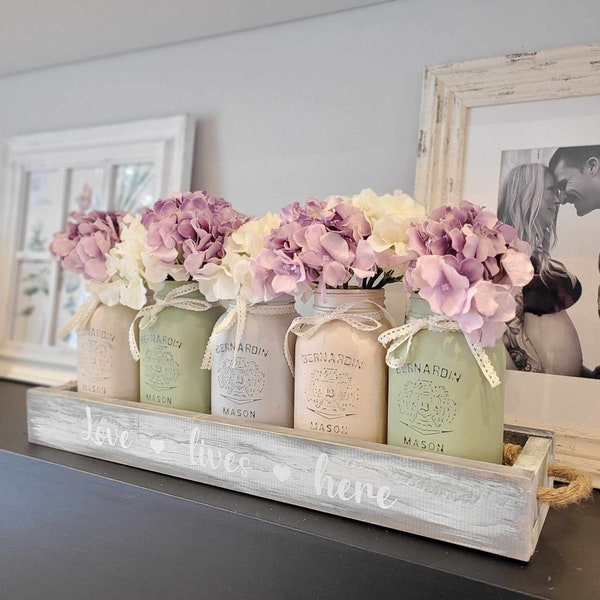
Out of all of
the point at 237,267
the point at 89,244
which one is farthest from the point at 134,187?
the point at 237,267

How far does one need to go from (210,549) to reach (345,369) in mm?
250

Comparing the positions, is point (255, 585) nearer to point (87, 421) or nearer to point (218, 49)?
point (87, 421)

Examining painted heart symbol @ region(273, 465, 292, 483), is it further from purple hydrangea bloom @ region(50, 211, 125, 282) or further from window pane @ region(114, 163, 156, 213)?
window pane @ region(114, 163, 156, 213)

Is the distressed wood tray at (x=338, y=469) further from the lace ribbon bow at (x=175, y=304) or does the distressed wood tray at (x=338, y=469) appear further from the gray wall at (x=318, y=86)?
the gray wall at (x=318, y=86)

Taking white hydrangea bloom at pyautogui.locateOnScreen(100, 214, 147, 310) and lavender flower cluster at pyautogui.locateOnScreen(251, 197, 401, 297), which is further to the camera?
white hydrangea bloom at pyautogui.locateOnScreen(100, 214, 147, 310)

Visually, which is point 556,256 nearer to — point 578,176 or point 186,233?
point 578,176

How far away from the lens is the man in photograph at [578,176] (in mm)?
775

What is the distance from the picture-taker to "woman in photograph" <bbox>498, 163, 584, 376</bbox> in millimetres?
786

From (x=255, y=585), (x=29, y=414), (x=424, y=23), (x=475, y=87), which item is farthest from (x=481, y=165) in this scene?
(x=29, y=414)

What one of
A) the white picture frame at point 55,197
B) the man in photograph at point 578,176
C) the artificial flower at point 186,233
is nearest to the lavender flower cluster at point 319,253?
the artificial flower at point 186,233

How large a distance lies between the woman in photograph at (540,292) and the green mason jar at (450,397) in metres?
0.24

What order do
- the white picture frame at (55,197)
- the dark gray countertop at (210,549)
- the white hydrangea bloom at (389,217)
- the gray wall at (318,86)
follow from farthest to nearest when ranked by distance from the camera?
the white picture frame at (55,197) < the gray wall at (318,86) < the white hydrangea bloom at (389,217) < the dark gray countertop at (210,549)

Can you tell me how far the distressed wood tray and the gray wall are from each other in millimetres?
481

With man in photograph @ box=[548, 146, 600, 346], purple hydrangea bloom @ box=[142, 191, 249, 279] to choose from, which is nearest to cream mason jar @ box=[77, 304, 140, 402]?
purple hydrangea bloom @ box=[142, 191, 249, 279]
